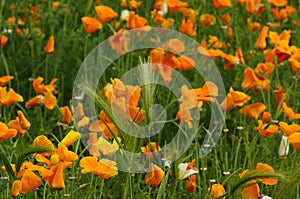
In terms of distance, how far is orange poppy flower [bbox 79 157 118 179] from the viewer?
68.7 inches

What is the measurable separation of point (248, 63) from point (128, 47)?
474 millimetres

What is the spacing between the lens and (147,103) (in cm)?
167

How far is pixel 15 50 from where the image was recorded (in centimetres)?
330

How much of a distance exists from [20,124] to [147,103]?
0.63m

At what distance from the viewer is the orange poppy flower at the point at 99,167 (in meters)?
1.75

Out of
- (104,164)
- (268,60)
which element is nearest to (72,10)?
(268,60)

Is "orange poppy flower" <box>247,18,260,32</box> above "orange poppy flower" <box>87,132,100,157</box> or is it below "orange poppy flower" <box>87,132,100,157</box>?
above

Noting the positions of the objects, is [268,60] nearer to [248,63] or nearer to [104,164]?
[248,63]

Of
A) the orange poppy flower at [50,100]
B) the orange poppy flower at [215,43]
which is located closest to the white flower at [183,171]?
the orange poppy flower at [50,100]

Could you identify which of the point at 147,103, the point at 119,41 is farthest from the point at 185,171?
the point at 119,41

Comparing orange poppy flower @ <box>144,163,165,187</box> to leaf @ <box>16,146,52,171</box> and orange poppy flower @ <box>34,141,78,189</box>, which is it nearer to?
orange poppy flower @ <box>34,141,78,189</box>

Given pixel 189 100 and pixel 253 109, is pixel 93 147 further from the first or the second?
pixel 253 109

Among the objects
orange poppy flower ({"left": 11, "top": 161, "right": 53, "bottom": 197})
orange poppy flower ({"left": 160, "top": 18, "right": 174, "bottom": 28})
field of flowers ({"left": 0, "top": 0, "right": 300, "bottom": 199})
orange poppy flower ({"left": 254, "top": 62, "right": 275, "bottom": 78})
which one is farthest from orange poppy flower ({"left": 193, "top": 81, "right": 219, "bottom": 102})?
orange poppy flower ({"left": 160, "top": 18, "right": 174, "bottom": 28})

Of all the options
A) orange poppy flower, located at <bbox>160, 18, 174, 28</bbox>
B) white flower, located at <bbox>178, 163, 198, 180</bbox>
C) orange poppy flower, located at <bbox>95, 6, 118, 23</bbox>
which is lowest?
white flower, located at <bbox>178, 163, 198, 180</bbox>
